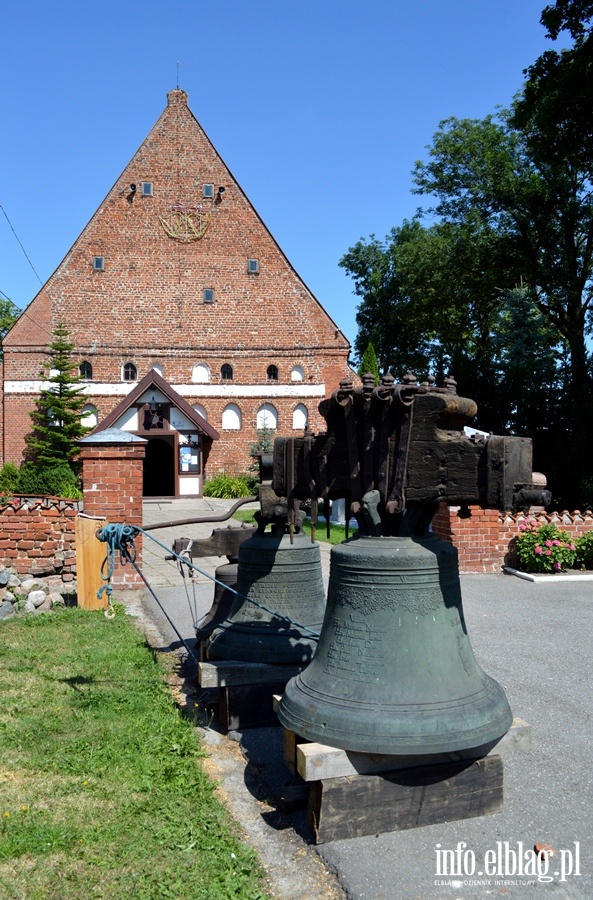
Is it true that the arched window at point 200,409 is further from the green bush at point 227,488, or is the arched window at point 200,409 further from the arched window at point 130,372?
the green bush at point 227,488

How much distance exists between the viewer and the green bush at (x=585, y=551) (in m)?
11.4

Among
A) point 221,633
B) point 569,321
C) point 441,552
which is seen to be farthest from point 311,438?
point 569,321

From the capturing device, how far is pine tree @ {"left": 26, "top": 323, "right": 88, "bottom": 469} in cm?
2742

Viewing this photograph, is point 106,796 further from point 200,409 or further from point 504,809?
point 200,409

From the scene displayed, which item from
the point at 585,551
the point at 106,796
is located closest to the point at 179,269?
the point at 585,551

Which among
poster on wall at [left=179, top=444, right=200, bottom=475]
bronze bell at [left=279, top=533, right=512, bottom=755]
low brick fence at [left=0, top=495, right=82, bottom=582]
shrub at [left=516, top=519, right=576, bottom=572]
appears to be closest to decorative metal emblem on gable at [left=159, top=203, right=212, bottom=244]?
poster on wall at [left=179, top=444, right=200, bottom=475]

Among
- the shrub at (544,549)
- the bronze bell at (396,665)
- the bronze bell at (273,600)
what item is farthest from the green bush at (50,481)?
the bronze bell at (396,665)

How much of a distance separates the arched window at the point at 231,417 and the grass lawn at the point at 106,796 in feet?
81.8

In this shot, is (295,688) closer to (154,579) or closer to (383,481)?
(383,481)

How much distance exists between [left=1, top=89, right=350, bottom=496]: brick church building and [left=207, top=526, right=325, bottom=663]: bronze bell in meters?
24.6

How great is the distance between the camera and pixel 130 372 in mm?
30750

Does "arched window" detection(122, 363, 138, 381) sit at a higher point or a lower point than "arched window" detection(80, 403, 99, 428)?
higher

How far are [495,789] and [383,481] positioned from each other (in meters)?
1.54

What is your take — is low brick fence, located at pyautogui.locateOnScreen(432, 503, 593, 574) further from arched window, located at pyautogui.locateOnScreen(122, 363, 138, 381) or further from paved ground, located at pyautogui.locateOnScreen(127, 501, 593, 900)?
arched window, located at pyautogui.locateOnScreen(122, 363, 138, 381)
